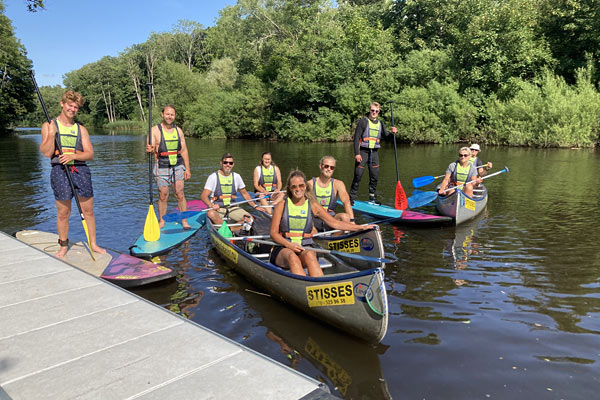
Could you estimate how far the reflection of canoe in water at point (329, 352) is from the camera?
3.36m

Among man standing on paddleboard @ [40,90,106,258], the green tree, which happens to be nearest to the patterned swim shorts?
man standing on paddleboard @ [40,90,106,258]

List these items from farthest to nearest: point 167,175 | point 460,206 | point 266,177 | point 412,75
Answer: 1. point 412,75
2. point 266,177
3. point 460,206
4. point 167,175

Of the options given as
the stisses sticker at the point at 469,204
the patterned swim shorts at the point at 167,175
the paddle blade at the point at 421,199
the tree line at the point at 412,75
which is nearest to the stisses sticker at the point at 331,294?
the patterned swim shorts at the point at 167,175

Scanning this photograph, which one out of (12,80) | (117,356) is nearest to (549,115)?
(117,356)

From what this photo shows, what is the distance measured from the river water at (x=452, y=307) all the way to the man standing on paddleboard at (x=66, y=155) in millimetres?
1453

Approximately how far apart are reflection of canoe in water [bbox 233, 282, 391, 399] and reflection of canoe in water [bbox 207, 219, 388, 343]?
13 centimetres

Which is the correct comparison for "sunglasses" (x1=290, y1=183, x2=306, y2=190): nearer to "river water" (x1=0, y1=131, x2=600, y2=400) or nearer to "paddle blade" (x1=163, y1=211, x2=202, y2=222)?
"river water" (x1=0, y1=131, x2=600, y2=400)

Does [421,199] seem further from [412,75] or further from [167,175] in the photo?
[412,75]

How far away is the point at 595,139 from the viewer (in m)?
22.1

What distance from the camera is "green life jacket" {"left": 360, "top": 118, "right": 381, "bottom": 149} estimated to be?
9070 millimetres

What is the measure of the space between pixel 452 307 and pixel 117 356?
337 cm

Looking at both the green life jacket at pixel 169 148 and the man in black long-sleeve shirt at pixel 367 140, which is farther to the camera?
the man in black long-sleeve shirt at pixel 367 140

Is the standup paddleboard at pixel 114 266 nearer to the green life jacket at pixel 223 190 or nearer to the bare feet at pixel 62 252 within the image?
the bare feet at pixel 62 252

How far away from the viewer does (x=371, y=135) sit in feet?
29.8
